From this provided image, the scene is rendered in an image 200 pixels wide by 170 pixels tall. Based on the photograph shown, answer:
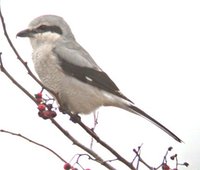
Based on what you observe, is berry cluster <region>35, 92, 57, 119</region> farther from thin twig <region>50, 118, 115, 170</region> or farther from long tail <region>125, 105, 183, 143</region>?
long tail <region>125, 105, 183, 143</region>

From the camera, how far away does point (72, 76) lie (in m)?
3.85

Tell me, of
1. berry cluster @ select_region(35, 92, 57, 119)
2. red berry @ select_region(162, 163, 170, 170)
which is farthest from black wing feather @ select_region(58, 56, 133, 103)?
red berry @ select_region(162, 163, 170, 170)

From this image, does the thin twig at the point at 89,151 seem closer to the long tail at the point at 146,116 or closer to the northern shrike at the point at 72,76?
the long tail at the point at 146,116

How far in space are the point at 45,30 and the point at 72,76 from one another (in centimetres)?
50

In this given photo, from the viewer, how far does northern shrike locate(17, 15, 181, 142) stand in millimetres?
3758

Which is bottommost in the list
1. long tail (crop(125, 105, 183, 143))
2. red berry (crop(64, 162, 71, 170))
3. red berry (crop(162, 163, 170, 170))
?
red berry (crop(64, 162, 71, 170))

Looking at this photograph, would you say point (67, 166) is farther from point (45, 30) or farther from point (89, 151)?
point (45, 30)

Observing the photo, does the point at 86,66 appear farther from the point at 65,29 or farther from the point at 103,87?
the point at 65,29

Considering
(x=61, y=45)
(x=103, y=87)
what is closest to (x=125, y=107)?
(x=103, y=87)

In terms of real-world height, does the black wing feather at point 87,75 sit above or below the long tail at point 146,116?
above

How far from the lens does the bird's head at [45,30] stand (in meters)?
4.04

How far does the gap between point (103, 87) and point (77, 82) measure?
20cm

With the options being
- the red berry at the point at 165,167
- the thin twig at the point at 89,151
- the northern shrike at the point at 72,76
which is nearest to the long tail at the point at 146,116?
the northern shrike at the point at 72,76

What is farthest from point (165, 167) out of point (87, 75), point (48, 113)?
point (87, 75)
